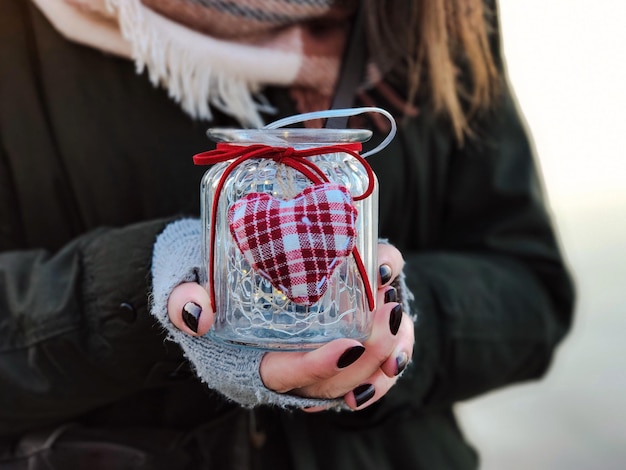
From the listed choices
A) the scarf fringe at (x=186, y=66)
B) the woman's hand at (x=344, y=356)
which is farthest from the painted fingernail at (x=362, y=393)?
the scarf fringe at (x=186, y=66)

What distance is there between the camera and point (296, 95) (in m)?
0.88

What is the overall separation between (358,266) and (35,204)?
0.43m

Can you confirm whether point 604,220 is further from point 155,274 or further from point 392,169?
point 155,274

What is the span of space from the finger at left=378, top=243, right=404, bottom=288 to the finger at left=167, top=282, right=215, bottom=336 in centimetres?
13

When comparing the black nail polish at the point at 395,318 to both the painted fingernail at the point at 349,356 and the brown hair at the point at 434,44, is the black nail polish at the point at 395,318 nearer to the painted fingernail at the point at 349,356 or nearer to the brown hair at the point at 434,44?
the painted fingernail at the point at 349,356

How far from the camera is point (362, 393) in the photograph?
0.58m

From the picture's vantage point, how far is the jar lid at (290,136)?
53 cm

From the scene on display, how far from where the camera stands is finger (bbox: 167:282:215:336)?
54 cm

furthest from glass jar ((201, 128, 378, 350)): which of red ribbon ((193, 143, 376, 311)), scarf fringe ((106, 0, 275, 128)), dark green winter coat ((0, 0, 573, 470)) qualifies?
scarf fringe ((106, 0, 275, 128))

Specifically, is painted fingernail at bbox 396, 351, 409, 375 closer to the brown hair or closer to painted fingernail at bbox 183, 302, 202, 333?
painted fingernail at bbox 183, 302, 202, 333

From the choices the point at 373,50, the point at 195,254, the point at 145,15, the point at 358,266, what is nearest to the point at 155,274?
the point at 195,254

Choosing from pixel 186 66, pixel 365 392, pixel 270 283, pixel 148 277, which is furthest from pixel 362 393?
pixel 186 66

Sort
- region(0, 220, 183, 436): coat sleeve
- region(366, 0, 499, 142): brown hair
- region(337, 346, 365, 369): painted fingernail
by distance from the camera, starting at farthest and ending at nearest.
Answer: region(366, 0, 499, 142): brown hair
region(0, 220, 183, 436): coat sleeve
region(337, 346, 365, 369): painted fingernail

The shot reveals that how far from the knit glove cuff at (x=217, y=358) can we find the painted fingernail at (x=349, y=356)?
6cm
